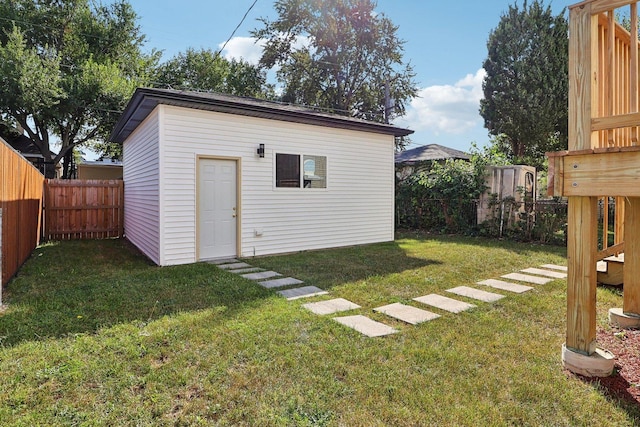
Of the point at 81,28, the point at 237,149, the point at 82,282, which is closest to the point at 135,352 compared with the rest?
the point at 82,282

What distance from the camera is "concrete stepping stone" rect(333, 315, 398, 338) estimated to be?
3.07 metres

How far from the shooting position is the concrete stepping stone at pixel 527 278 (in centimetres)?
486

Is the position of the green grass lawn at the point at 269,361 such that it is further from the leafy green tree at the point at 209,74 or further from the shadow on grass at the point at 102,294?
the leafy green tree at the point at 209,74

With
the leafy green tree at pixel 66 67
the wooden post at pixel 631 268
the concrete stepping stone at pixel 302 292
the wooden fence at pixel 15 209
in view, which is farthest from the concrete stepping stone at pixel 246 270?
the leafy green tree at pixel 66 67

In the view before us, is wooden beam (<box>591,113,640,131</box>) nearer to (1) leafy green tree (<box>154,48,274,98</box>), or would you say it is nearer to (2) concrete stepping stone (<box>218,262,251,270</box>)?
(2) concrete stepping stone (<box>218,262,251,270</box>)

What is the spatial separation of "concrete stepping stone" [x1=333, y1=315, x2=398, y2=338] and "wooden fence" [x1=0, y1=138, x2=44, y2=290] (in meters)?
3.64

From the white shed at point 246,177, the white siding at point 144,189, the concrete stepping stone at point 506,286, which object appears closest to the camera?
the concrete stepping stone at point 506,286

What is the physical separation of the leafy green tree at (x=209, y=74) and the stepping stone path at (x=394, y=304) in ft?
62.0

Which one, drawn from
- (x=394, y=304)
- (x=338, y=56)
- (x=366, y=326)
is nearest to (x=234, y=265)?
(x=394, y=304)

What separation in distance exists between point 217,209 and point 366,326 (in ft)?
13.9

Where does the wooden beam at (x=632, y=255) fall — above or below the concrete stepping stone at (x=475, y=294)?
above

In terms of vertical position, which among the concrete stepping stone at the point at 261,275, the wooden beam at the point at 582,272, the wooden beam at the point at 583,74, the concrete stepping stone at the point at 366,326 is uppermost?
the wooden beam at the point at 583,74

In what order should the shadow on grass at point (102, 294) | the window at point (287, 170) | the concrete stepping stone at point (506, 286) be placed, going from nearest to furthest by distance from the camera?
1. the shadow on grass at point (102, 294)
2. the concrete stepping stone at point (506, 286)
3. the window at point (287, 170)

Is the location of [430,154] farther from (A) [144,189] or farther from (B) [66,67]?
(B) [66,67]
